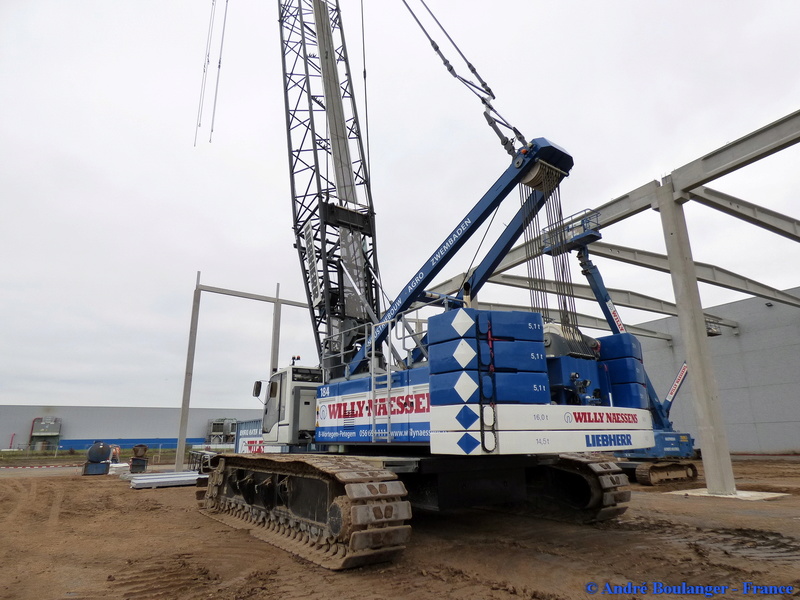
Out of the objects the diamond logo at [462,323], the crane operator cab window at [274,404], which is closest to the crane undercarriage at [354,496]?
the crane operator cab window at [274,404]

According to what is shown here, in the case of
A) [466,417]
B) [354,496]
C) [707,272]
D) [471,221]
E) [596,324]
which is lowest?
[354,496]

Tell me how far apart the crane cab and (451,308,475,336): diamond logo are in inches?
164

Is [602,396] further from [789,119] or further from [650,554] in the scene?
[789,119]

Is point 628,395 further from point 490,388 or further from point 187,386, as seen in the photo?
point 187,386

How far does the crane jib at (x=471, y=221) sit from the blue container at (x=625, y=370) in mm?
2618

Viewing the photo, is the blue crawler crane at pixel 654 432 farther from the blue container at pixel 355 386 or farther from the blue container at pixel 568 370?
the blue container at pixel 355 386

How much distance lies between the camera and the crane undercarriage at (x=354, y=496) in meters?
5.09

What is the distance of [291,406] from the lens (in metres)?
8.66

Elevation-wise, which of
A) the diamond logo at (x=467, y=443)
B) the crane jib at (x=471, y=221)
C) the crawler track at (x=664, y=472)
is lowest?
the crawler track at (x=664, y=472)

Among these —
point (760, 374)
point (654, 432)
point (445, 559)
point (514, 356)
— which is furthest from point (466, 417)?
point (760, 374)

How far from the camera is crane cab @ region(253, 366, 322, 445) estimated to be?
851 centimetres

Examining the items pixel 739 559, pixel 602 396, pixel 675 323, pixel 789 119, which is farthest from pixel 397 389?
pixel 675 323

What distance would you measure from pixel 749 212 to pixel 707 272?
5574 mm

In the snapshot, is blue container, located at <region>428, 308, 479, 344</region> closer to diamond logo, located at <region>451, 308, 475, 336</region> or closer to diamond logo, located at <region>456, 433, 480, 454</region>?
diamond logo, located at <region>451, 308, 475, 336</region>
